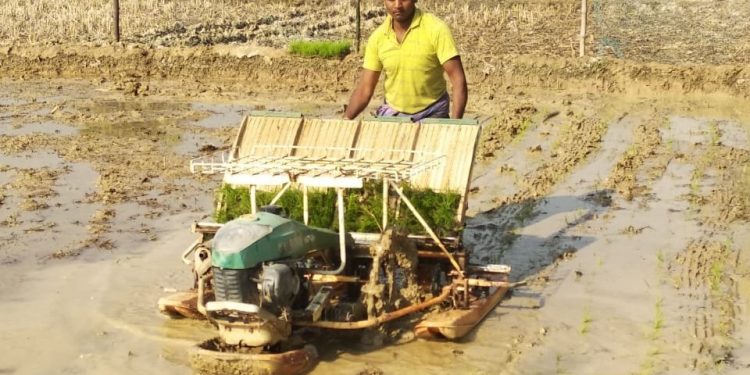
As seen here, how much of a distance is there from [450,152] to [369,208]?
29.9 inches

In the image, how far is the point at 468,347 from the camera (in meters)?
6.65

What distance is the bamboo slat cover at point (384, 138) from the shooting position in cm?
768

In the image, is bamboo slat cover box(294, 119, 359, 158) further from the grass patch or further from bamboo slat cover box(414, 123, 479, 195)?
the grass patch

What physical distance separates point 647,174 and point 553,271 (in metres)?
3.69

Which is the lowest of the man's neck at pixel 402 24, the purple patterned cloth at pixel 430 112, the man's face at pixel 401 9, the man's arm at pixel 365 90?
the purple patterned cloth at pixel 430 112

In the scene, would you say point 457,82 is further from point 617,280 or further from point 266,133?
point 617,280

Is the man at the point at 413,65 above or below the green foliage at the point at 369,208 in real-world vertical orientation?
above

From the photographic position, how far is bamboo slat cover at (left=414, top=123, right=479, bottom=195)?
7.50m

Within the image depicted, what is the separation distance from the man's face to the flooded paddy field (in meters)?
2.20

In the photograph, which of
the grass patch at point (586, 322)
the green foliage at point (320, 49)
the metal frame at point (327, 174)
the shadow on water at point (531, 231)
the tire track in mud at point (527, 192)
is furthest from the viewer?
the green foliage at point (320, 49)

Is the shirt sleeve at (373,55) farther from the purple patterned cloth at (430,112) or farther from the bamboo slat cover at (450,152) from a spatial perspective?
the bamboo slat cover at (450,152)

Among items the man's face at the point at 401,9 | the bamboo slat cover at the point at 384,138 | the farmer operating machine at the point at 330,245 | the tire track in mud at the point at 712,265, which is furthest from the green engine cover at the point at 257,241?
the tire track in mud at the point at 712,265

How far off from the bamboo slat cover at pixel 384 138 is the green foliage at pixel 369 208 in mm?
381

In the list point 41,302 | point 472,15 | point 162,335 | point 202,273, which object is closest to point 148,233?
point 41,302
